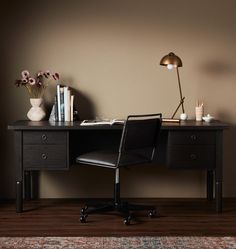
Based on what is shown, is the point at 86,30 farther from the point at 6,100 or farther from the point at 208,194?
the point at 208,194

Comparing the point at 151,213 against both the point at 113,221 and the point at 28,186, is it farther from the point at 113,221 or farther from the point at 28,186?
the point at 28,186

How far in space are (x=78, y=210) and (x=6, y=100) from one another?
121cm

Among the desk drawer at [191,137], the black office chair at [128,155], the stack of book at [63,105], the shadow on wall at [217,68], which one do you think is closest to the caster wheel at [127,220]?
the black office chair at [128,155]

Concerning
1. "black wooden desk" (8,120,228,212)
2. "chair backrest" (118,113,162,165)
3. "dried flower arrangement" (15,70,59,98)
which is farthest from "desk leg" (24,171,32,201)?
"chair backrest" (118,113,162,165)

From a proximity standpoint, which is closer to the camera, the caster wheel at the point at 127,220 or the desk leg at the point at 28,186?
the caster wheel at the point at 127,220

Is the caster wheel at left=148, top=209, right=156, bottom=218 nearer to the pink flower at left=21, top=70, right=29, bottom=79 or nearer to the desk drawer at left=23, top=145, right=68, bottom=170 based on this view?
the desk drawer at left=23, top=145, right=68, bottom=170

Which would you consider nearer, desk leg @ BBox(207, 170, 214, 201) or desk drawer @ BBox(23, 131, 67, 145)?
desk drawer @ BBox(23, 131, 67, 145)

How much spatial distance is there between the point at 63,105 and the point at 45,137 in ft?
1.41

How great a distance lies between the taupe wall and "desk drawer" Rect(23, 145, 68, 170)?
1.97 feet

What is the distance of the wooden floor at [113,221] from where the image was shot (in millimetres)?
3672

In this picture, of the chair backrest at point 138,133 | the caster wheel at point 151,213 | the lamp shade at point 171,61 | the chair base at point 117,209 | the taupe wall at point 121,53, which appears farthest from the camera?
the taupe wall at point 121,53

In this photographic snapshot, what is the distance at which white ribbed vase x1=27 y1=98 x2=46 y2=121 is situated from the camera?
4492 mm

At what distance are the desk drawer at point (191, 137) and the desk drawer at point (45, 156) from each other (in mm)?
873

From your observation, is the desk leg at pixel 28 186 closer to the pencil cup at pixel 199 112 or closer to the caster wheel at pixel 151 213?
the caster wheel at pixel 151 213
